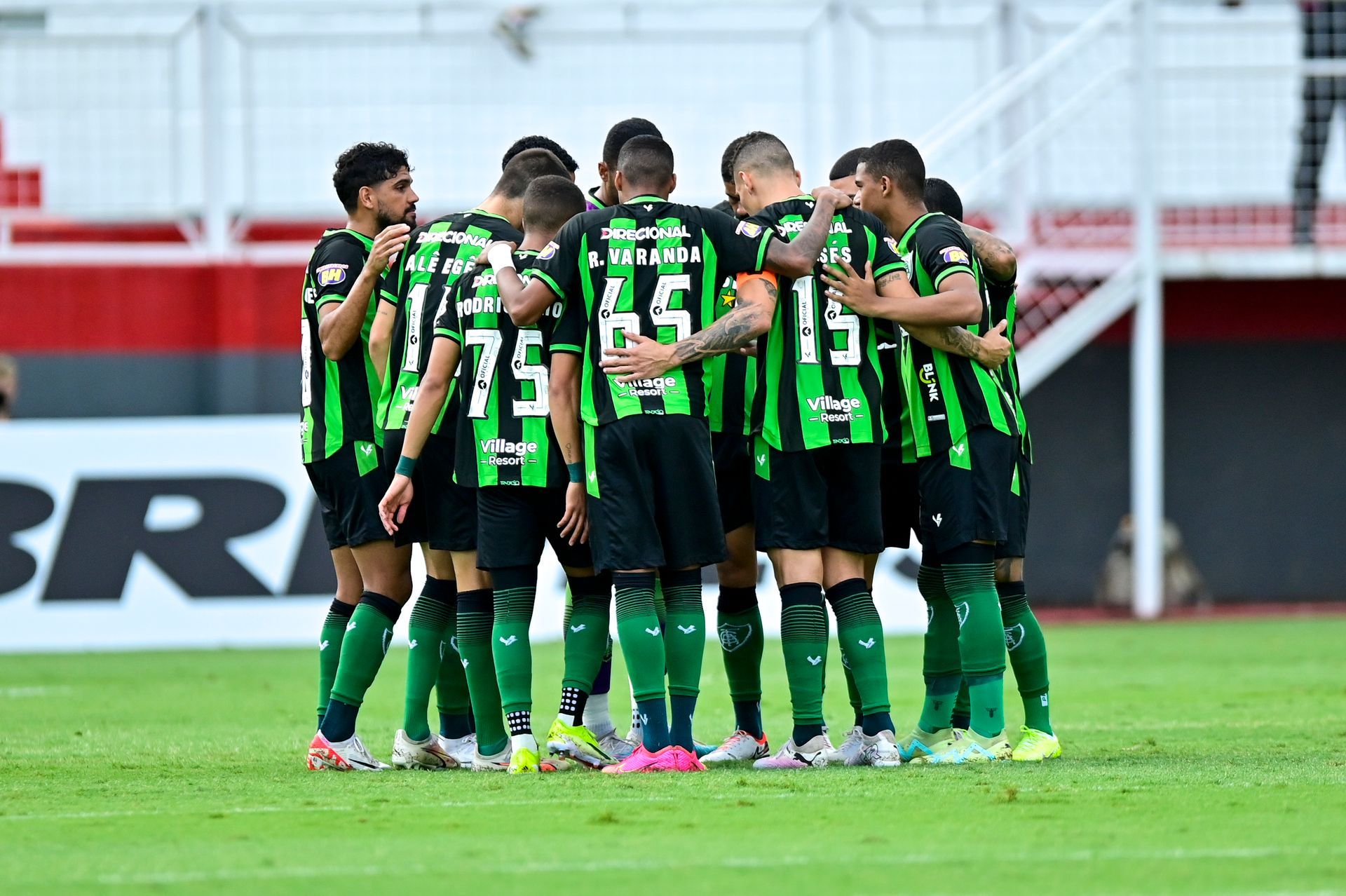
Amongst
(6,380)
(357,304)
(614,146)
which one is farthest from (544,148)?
(6,380)

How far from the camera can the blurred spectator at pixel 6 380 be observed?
49.6 ft

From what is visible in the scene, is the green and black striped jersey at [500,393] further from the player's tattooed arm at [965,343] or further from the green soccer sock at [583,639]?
the player's tattooed arm at [965,343]

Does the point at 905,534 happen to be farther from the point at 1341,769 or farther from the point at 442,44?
the point at 442,44

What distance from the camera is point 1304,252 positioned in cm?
1568

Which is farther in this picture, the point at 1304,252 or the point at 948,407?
the point at 1304,252

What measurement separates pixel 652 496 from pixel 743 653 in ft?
3.32

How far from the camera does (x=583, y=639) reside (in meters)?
6.96

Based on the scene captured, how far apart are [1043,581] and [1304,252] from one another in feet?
11.6

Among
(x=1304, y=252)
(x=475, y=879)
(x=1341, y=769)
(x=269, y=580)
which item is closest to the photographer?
(x=475, y=879)

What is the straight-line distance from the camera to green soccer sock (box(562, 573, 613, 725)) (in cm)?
689

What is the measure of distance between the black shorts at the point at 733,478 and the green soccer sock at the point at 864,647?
56 cm

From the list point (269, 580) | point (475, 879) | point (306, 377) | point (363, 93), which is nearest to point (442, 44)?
point (363, 93)

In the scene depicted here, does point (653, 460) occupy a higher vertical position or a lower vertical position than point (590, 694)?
higher

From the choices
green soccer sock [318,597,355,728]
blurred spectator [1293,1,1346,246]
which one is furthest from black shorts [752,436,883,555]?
blurred spectator [1293,1,1346,246]
